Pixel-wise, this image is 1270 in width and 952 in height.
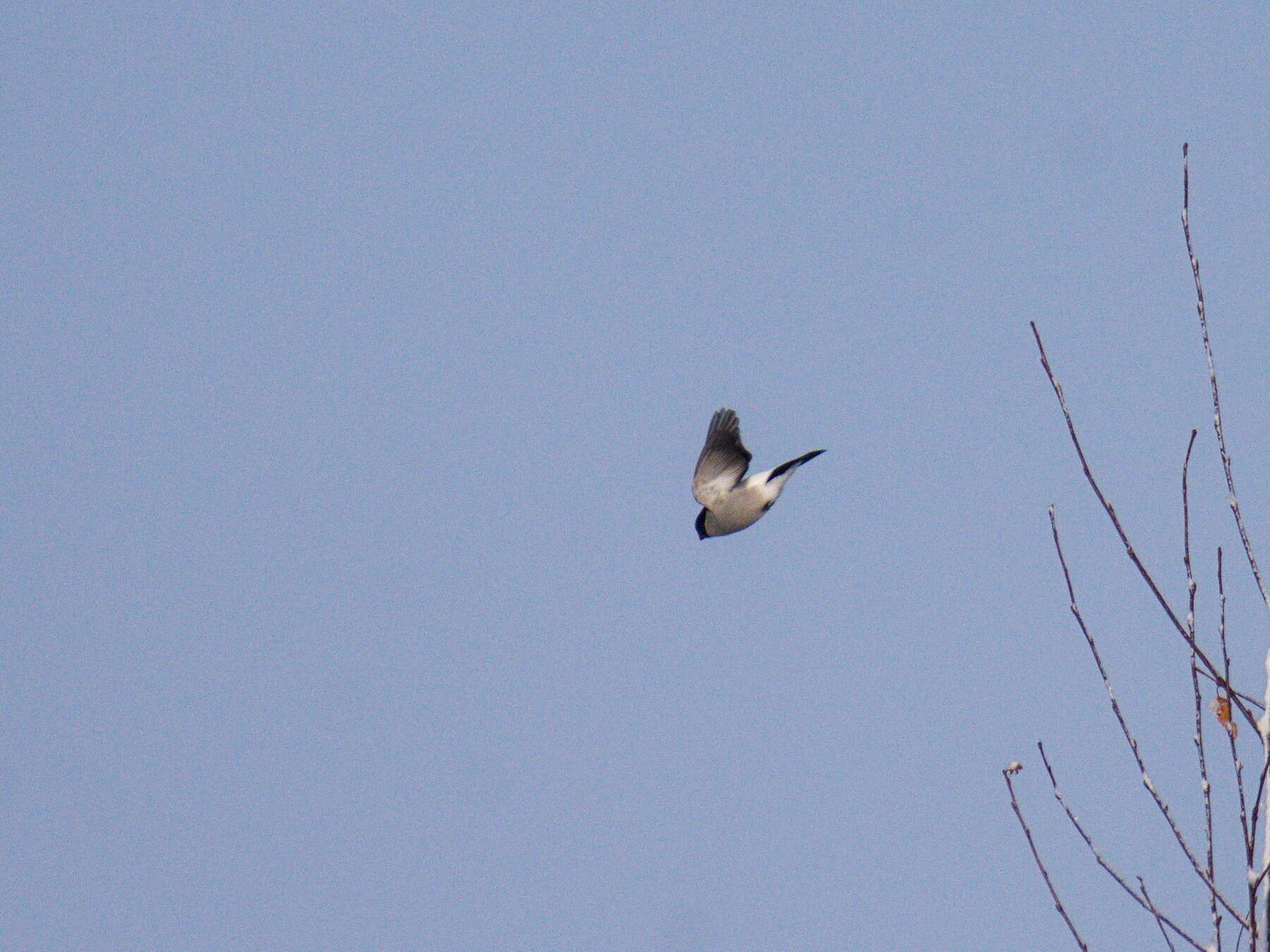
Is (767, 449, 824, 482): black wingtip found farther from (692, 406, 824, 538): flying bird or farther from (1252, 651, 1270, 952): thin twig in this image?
(1252, 651, 1270, 952): thin twig

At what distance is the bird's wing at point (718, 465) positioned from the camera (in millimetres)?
9242

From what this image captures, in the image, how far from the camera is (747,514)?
9.03 metres

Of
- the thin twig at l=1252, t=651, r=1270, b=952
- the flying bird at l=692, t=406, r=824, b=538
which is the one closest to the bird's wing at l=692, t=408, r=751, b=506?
the flying bird at l=692, t=406, r=824, b=538

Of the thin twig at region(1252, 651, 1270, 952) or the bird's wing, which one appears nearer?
the thin twig at region(1252, 651, 1270, 952)

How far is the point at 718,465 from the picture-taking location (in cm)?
930

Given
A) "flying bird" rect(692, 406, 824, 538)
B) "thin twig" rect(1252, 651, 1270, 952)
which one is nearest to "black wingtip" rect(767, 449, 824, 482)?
"flying bird" rect(692, 406, 824, 538)

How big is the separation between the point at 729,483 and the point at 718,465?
0.49ft

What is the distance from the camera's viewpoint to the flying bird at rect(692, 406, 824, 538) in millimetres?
8969

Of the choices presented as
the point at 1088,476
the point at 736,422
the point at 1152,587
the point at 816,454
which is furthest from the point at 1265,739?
the point at 736,422

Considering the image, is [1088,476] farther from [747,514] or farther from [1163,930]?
[747,514]

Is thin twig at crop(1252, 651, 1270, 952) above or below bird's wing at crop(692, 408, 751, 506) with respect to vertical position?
below

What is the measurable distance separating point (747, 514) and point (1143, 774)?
510 cm

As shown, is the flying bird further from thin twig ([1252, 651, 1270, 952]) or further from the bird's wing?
thin twig ([1252, 651, 1270, 952])

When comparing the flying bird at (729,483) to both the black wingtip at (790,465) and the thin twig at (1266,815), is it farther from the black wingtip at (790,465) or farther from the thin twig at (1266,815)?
the thin twig at (1266,815)
